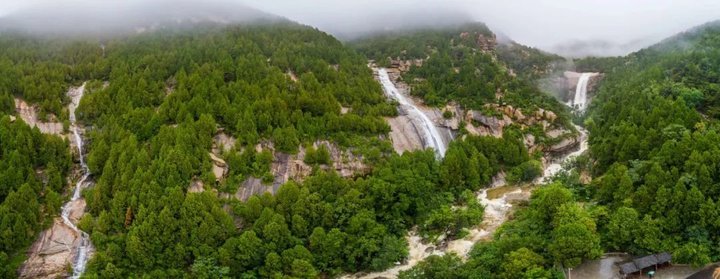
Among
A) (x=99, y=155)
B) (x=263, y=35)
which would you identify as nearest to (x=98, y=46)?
(x=263, y=35)

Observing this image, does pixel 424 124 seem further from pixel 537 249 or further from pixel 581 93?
pixel 581 93

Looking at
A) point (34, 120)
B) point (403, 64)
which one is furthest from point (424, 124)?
point (34, 120)

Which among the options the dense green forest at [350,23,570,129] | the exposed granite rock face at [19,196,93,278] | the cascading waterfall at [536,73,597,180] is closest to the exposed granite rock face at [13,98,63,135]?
the exposed granite rock face at [19,196,93,278]

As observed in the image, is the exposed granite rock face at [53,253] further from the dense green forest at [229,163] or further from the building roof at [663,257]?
the building roof at [663,257]

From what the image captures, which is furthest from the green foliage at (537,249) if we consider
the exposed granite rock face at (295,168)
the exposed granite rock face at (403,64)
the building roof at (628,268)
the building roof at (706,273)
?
the exposed granite rock face at (403,64)

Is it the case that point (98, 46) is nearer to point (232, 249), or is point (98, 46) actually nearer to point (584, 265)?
point (232, 249)

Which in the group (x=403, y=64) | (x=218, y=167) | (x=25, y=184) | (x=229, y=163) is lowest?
(x=218, y=167)
